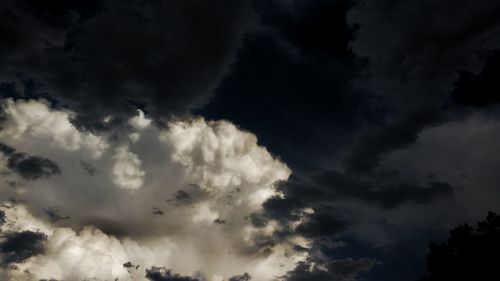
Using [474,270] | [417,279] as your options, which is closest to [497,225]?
[474,270]

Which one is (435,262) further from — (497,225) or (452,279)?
(497,225)

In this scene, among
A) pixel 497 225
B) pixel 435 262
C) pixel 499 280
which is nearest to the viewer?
pixel 499 280

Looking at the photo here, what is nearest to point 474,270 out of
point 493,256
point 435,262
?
point 493,256

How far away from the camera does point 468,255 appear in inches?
1746

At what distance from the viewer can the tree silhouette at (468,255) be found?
135 ft

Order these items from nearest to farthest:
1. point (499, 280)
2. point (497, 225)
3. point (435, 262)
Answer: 1. point (499, 280)
2. point (497, 225)
3. point (435, 262)

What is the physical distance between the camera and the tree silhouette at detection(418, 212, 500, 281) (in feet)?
135

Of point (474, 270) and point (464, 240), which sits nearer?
point (474, 270)

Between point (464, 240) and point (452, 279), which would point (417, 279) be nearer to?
point (452, 279)

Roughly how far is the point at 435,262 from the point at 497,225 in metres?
8.81

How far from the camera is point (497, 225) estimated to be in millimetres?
44594

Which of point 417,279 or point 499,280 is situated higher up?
point 417,279

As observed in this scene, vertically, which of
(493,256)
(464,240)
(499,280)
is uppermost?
(464,240)

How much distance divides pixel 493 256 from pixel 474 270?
2632mm
